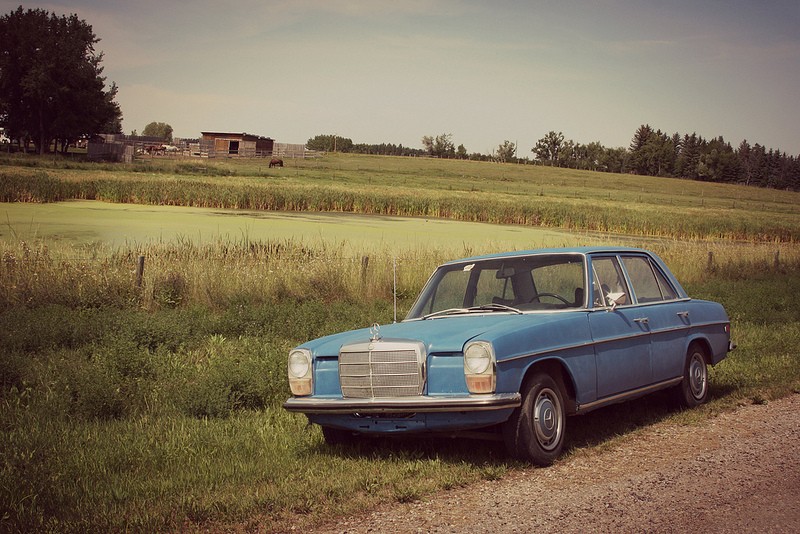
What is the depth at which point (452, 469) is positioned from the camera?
6621mm

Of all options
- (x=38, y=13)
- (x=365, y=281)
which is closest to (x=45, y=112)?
(x=38, y=13)

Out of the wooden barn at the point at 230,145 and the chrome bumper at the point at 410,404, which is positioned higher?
the wooden barn at the point at 230,145

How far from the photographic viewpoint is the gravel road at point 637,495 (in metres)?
5.30

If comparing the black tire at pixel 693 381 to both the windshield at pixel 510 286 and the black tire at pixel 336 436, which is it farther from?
the black tire at pixel 336 436

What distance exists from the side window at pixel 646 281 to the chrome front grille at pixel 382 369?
3.00 meters

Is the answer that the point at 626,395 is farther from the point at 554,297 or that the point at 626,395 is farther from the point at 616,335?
the point at 554,297

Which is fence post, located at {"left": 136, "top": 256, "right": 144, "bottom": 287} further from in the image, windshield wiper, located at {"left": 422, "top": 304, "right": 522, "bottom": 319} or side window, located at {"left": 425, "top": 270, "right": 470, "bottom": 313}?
windshield wiper, located at {"left": 422, "top": 304, "right": 522, "bottom": 319}

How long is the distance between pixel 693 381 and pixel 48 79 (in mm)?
84366

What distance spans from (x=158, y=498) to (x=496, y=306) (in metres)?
3.28

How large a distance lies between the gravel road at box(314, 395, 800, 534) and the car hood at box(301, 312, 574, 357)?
1.05m

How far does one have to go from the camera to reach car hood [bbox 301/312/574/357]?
261 inches

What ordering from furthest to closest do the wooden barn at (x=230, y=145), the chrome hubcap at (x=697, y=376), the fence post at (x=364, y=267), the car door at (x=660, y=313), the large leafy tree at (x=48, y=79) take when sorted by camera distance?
1. the wooden barn at (x=230, y=145)
2. the large leafy tree at (x=48, y=79)
3. the fence post at (x=364, y=267)
4. the chrome hubcap at (x=697, y=376)
5. the car door at (x=660, y=313)

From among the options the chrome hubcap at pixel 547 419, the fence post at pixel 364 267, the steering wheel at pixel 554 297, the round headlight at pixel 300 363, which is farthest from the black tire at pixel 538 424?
the fence post at pixel 364 267

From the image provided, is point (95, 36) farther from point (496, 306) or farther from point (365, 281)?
point (496, 306)
